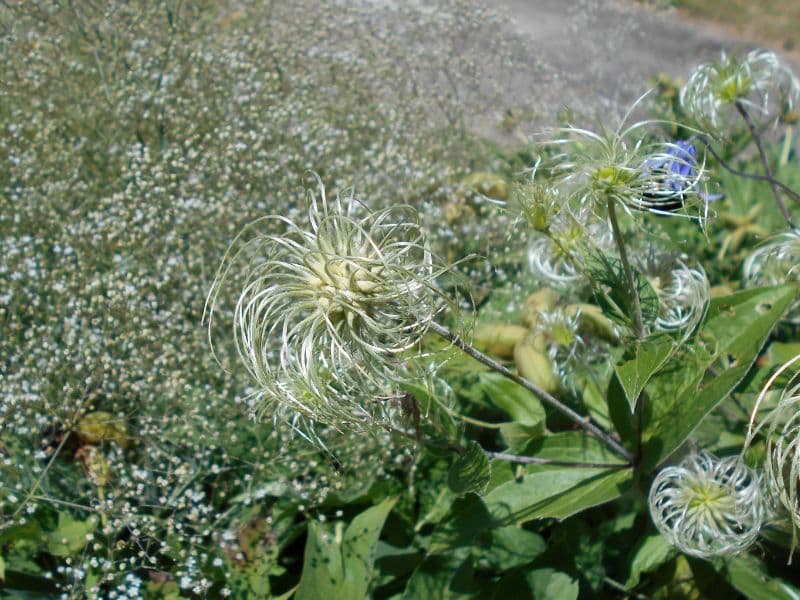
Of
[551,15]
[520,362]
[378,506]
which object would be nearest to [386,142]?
[520,362]

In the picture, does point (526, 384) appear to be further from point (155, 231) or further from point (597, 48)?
point (597, 48)

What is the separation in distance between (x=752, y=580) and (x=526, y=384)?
2.06 ft

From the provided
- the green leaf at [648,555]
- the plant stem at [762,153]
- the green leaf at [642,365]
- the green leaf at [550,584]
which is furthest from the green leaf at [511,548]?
the plant stem at [762,153]

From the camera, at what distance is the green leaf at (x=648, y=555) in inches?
60.2

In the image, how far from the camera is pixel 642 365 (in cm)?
124

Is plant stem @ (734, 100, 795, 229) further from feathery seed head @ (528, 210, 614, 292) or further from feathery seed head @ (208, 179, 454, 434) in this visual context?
feathery seed head @ (208, 179, 454, 434)

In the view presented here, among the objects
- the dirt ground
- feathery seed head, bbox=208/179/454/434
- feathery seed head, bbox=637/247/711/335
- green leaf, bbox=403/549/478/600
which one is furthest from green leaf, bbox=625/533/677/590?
the dirt ground

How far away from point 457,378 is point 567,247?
499 millimetres

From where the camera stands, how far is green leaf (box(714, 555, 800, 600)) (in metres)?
1.43

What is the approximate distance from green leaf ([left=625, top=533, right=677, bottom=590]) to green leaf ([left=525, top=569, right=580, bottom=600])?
11 centimetres

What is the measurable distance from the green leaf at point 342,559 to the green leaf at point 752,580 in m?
0.67

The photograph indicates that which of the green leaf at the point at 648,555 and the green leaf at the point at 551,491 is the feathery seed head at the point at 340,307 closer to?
the green leaf at the point at 551,491

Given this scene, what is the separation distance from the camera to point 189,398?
1803mm

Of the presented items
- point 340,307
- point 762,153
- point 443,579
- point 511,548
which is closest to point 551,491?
point 511,548
